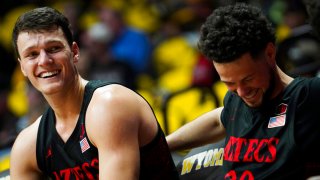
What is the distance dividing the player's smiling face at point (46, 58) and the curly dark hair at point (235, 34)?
33.1 inches

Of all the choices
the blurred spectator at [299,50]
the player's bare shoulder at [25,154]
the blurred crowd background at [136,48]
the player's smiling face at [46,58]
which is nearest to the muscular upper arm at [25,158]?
the player's bare shoulder at [25,154]

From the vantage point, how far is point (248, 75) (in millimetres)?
3525

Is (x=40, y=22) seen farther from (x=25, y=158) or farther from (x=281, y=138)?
(x=281, y=138)

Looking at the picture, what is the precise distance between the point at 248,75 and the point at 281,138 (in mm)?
360

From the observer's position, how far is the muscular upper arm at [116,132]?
3668 millimetres

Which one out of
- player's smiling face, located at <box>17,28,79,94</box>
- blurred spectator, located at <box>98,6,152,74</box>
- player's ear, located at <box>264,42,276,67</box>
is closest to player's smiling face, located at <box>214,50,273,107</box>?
player's ear, located at <box>264,42,276,67</box>

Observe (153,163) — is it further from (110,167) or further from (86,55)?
(86,55)

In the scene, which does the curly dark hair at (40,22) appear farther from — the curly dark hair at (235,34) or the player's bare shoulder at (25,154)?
the curly dark hair at (235,34)

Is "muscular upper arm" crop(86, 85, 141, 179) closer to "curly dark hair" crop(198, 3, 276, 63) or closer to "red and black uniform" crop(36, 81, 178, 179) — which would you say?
"red and black uniform" crop(36, 81, 178, 179)

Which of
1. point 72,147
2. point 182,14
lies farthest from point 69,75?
point 182,14

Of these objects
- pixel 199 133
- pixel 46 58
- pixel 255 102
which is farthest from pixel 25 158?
pixel 255 102

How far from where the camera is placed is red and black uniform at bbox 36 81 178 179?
13.0 ft

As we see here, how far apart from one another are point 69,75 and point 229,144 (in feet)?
3.19

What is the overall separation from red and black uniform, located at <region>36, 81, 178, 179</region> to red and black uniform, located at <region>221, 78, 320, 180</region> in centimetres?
40
